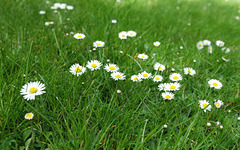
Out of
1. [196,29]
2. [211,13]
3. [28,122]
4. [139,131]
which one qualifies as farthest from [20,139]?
[211,13]

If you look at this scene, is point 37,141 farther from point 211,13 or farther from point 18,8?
point 211,13

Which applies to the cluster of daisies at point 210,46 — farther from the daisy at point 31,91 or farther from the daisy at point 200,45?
the daisy at point 31,91

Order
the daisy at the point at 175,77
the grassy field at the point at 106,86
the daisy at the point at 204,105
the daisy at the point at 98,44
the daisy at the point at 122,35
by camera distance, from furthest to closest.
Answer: the daisy at the point at 122,35, the daisy at the point at 98,44, the daisy at the point at 175,77, the daisy at the point at 204,105, the grassy field at the point at 106,86

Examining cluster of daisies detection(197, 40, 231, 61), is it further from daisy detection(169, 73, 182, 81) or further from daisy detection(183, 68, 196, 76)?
daisy detection(169, 73, 182, 81)

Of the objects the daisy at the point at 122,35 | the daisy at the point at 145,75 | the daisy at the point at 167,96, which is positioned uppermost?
the daisy at the point at 122,35

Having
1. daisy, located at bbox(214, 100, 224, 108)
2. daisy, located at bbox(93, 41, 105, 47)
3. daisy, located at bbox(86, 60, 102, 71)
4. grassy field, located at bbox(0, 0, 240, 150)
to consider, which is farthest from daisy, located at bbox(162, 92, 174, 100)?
daisy, located at bbox(93, 41, 105, 47)

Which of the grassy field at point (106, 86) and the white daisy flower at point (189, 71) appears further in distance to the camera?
the white daisy flower at point (189, 71)

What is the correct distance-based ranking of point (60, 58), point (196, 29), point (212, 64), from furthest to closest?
point (196, 29)
point (212, 64)
point (60, 58)

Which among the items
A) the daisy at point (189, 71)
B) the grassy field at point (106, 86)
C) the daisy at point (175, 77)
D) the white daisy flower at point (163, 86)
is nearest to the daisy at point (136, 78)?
the grassy field at point (106, 86)
